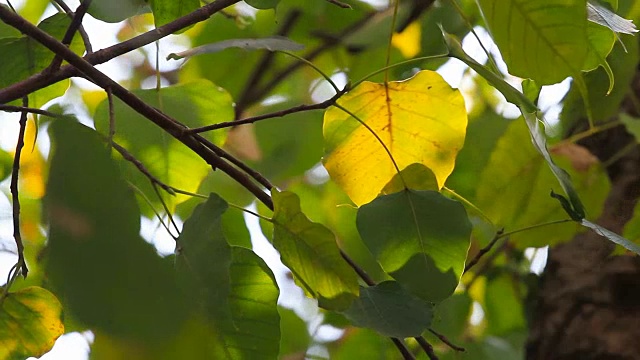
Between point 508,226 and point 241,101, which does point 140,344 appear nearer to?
point 508,226

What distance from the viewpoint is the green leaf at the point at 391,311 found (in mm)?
512

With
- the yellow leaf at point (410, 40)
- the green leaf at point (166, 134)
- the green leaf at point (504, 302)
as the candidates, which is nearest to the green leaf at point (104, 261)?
the green leaf at point (166, 134)

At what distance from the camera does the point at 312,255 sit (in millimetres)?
520

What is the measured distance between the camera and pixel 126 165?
653 mm

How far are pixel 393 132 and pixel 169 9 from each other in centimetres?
19

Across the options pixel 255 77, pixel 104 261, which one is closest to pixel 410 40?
pixel 255 77

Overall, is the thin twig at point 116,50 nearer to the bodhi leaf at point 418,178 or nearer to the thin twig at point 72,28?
the thin twig at point 72,28

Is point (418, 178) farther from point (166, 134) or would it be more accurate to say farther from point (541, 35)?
point (166, 134)

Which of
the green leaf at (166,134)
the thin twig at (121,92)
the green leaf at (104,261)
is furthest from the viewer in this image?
the green leaf at (166,134)

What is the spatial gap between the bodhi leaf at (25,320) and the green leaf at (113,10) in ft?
0.63

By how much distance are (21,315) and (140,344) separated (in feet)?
1.29

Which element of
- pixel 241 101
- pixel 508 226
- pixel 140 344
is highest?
pixel 241 101

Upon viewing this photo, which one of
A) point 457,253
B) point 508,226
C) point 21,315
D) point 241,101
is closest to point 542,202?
point 508,226

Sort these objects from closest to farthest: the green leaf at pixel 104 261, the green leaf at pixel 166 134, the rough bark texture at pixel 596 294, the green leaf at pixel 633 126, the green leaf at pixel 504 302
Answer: the green leaf at pixel 104 261
the green leaf at pixel 166 134
the green leaf at pixel 633 126
the rough bark texture at pixel 596 294
the green leaf at pixel 504 302
